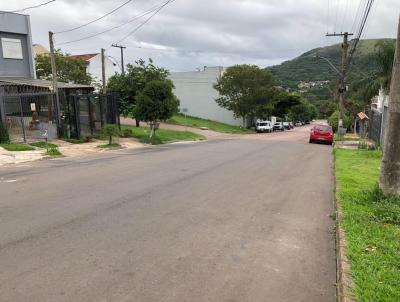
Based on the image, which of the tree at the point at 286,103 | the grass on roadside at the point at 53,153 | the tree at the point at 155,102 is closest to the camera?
the grass on roadside at the point at 53,153

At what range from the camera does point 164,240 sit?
6.25m

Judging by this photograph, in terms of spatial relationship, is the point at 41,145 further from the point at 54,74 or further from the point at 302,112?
the point at 302,112

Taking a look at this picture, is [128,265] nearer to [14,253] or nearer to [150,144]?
[14,253]

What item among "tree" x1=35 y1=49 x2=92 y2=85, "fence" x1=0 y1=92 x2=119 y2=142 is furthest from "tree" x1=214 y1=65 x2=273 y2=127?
"fence" x1=0 y1=92 x2=119 y2=142

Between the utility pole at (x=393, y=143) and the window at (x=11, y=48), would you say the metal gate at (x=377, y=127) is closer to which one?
the utility pole at (x=393, y=143)

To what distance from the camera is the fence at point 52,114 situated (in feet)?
70.1

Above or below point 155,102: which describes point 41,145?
below

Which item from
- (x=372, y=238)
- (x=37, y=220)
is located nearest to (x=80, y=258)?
(x=37, y=220)

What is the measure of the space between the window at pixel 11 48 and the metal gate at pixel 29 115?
7023mm

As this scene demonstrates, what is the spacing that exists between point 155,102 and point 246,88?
29.5 meters

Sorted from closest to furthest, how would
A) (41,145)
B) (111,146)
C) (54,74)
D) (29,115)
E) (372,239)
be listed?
(372,239)
(41,145)
(29,115)
(54,74)
(111,146)

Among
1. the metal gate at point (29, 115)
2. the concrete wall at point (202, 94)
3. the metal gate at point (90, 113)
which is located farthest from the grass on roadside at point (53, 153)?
the concrete wall at point (202, 94)

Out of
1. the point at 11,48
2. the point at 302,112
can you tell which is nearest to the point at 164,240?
the point at 11,48

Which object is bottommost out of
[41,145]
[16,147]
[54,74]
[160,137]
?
[160,137]
